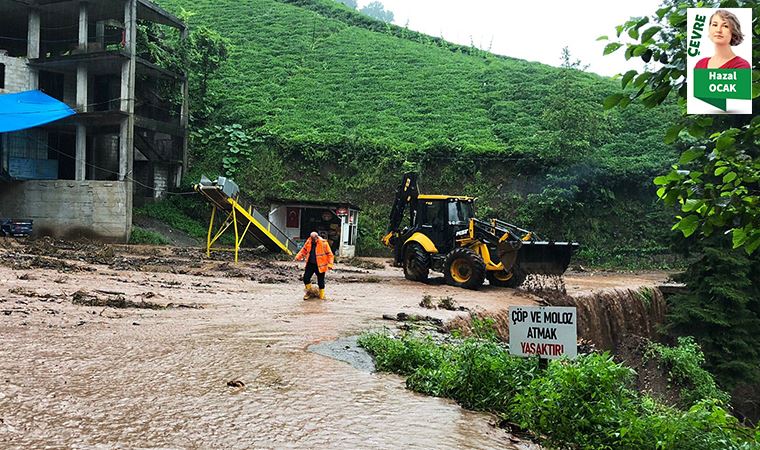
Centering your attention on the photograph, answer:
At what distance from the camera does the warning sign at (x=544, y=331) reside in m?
6.10

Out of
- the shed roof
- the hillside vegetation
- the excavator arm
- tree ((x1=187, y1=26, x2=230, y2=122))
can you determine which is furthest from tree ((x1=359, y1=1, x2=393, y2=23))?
the excavator arm

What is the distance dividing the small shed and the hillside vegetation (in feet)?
5.81

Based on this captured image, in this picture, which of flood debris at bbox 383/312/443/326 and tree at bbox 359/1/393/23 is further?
tree at bbox 359/1/393/23

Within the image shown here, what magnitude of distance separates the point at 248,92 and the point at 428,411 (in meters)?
43.9

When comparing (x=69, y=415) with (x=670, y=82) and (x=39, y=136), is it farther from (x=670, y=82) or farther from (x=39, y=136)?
(x=39, y=136)

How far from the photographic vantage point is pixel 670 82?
11.5 ft

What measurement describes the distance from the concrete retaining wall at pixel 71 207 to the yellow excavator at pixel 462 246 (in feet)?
50.7

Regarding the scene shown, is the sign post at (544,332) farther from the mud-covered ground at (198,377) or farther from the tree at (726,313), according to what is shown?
the tree at (726,313)

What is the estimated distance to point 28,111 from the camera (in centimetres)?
2759

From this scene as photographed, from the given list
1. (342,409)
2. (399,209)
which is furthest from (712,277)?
(342,409)

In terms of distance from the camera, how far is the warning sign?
610 centimetres

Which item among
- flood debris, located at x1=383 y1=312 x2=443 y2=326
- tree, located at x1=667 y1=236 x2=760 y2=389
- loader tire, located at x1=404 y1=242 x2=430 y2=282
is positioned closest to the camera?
flood debris, located at x1=383 y1=312 x2=443 y2=326

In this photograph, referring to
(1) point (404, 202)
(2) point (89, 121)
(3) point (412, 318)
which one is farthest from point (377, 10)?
(3) point (412, 318)

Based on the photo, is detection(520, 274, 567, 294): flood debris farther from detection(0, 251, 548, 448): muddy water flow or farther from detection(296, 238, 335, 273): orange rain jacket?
detection(0, 251, 548, 448): muddy water flow
